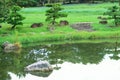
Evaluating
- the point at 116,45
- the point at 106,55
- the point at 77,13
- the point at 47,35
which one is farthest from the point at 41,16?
the point at 106,55

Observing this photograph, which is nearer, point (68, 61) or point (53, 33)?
point (68, 61)

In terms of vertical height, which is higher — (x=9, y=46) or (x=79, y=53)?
(x=9, y=46)

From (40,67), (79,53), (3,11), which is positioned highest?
(3,11)

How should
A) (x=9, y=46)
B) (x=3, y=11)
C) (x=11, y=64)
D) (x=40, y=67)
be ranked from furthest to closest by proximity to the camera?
(x=3, y=11), (x=9, y=46), (x=11, y=64), (x=40, y=67)

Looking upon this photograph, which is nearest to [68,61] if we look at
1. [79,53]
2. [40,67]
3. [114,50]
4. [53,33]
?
[79,53]

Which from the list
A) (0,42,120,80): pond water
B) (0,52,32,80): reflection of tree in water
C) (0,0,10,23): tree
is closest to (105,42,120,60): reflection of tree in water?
(0,42,120,80): pond water

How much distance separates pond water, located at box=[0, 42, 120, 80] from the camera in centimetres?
4131

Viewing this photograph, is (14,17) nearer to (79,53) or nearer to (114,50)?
(79,53)

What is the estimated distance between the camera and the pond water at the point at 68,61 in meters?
41.3

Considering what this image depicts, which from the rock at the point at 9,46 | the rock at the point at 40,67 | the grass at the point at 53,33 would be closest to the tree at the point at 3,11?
the grass at the point at 53,33

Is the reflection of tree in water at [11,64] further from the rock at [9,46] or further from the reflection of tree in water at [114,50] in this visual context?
the reflection of tree in water at [114,50]

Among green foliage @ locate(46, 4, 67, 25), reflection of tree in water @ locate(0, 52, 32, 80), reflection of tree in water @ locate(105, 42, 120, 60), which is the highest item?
green foliage @ locate(46, 4, 67, 25)

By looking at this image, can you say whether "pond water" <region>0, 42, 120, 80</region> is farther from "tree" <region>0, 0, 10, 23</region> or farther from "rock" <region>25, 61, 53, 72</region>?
"tree" <region>0, 0, 10, 23</region>

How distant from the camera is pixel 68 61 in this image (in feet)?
165
